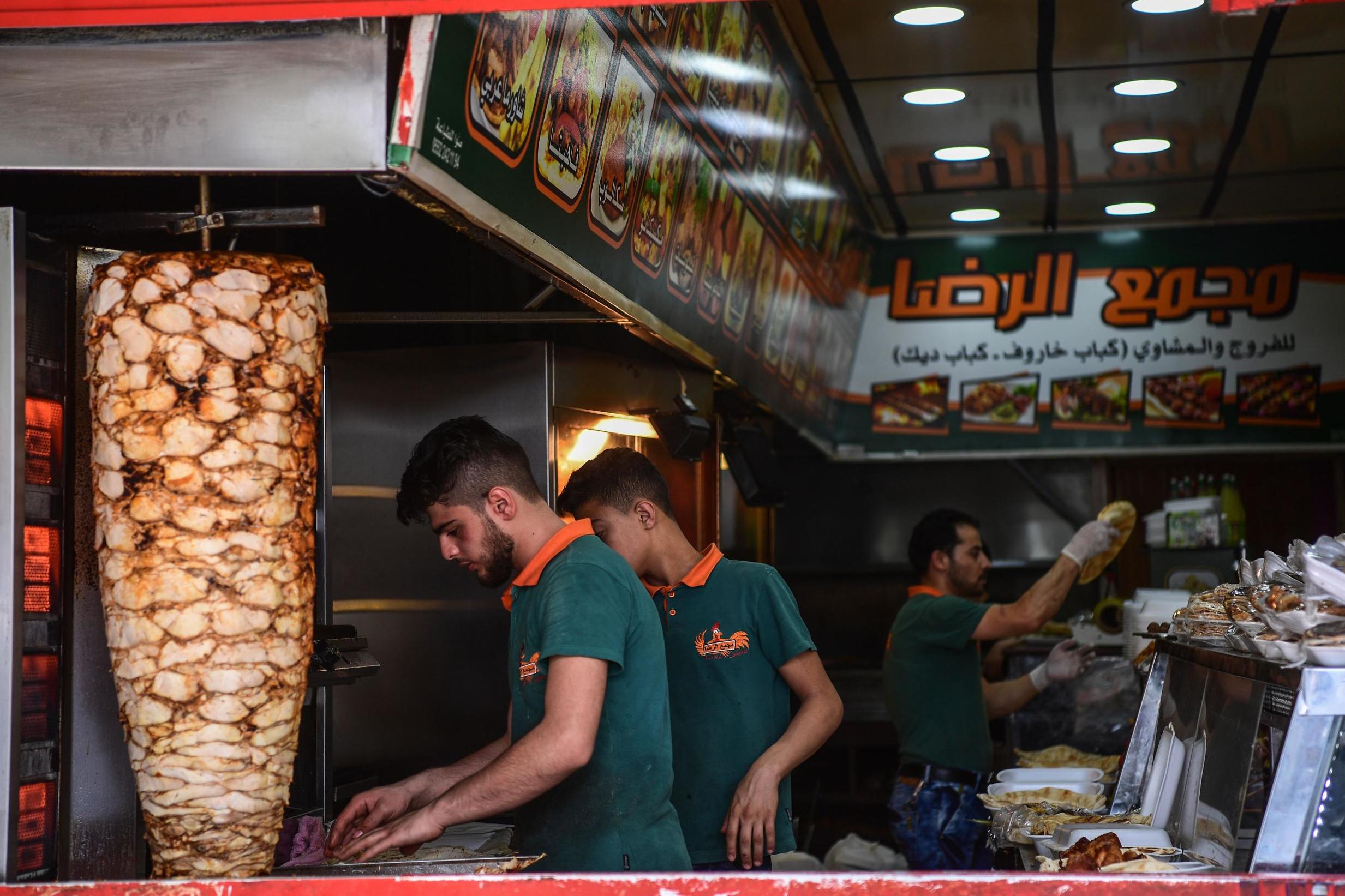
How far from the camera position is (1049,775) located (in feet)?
12.0

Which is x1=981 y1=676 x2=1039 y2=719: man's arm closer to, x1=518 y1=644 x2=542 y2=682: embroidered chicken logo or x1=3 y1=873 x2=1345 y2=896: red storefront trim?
x1=518 y1=644 x2=542 y2=682: embroidered chicken logo

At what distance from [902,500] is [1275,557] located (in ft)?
18.6

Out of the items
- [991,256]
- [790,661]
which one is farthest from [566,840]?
[991,256]

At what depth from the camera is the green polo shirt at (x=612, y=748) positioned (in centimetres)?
269

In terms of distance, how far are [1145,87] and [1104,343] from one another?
99.6 inches

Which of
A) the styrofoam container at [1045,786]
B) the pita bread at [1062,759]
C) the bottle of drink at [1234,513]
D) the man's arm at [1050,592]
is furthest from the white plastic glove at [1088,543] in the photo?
the bottle of drink at [1234,513]

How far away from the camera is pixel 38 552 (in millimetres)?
2100

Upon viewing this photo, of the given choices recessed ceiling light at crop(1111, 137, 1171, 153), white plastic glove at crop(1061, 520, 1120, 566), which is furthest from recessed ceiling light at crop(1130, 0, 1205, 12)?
white plastic glove at crop(1061, 520, 1120, 566)

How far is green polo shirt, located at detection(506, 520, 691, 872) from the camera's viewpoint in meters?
2.69

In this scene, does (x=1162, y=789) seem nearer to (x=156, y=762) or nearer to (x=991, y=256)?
(x=156, y=762)

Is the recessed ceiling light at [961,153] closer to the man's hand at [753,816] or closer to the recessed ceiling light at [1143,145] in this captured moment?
the recessed ceiling light at [1143,145]

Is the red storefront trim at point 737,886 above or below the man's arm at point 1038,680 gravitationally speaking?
above

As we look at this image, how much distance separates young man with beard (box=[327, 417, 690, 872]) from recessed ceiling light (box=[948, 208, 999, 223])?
488 centimetres

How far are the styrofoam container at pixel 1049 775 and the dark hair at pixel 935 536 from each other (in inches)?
64.8
